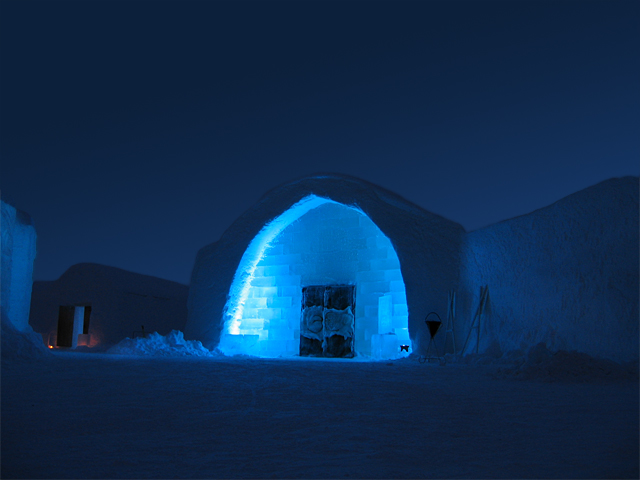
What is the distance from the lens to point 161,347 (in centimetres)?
984

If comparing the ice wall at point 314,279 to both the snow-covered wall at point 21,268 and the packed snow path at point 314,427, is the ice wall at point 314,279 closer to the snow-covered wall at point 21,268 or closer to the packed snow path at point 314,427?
the snow-covered wall at point 21,268

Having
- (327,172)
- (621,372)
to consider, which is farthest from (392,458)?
(327,172)

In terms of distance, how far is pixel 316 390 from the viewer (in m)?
5.02

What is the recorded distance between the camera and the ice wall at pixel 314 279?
10844 millimetres

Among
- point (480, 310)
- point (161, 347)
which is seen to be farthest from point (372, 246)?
point (161, 347)

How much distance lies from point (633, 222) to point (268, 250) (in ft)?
27.2

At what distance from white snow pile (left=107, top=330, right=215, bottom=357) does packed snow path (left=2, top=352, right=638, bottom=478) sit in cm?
391

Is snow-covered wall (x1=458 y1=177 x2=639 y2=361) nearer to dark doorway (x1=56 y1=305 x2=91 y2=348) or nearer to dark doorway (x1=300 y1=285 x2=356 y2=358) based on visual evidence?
dark doorway (x1=300 y1=285 x2=356 y2=358)

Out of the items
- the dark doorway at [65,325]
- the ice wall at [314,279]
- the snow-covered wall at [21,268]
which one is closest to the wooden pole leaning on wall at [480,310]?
the ice wall at [314,279]

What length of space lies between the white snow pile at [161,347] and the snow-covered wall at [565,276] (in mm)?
5299

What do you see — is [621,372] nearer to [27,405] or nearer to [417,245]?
[417,245]

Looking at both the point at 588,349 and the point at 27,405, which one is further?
the point at 588,349

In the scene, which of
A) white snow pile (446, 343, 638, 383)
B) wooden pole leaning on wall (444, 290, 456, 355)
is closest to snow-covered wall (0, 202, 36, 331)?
wooden pole leaning on wall (444, 290, 456, 355)

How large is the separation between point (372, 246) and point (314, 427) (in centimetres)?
765
